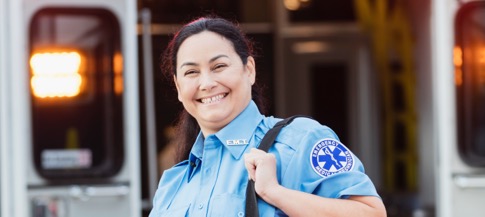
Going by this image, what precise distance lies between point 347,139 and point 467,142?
3.58m

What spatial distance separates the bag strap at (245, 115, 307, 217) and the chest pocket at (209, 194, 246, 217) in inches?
0.8

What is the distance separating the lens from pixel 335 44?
7523 millimetres

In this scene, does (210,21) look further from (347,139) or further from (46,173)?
(347,139)

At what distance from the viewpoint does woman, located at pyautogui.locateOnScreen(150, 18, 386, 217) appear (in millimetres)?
1644

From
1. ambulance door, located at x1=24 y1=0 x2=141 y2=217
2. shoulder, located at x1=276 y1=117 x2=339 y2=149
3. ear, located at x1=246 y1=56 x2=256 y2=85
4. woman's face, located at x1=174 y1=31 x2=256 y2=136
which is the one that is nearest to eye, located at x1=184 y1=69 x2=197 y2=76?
woman's face, located at x1=174 y1=31 x2=256 y2=136

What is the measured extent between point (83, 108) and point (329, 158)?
7.99 ft

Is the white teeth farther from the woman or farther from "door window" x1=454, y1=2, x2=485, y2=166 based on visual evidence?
"door window" x1=454, y1=2, x2=485, y2=166

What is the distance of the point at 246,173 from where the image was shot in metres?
1.72

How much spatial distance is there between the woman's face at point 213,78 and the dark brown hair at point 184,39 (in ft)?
0.04

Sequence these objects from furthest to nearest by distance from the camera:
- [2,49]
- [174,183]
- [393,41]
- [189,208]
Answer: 1. [393,41]
2. [2,49]
3. [174,183]
4. [189,208]

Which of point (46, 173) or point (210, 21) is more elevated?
point (210, 21)

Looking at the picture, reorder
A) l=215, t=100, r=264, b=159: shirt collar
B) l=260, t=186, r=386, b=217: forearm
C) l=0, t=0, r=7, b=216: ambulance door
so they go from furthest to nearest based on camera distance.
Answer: l=0, t=0, r=7, b=216: ambulance door → l=215, t=100, r=264, b=159: shirt collar → l=260, t=186, r=386, b=217: forearm

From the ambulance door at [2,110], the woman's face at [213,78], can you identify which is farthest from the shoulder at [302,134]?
the ambulance door at [2,110]

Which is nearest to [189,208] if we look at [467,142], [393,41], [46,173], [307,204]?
[307,204]
